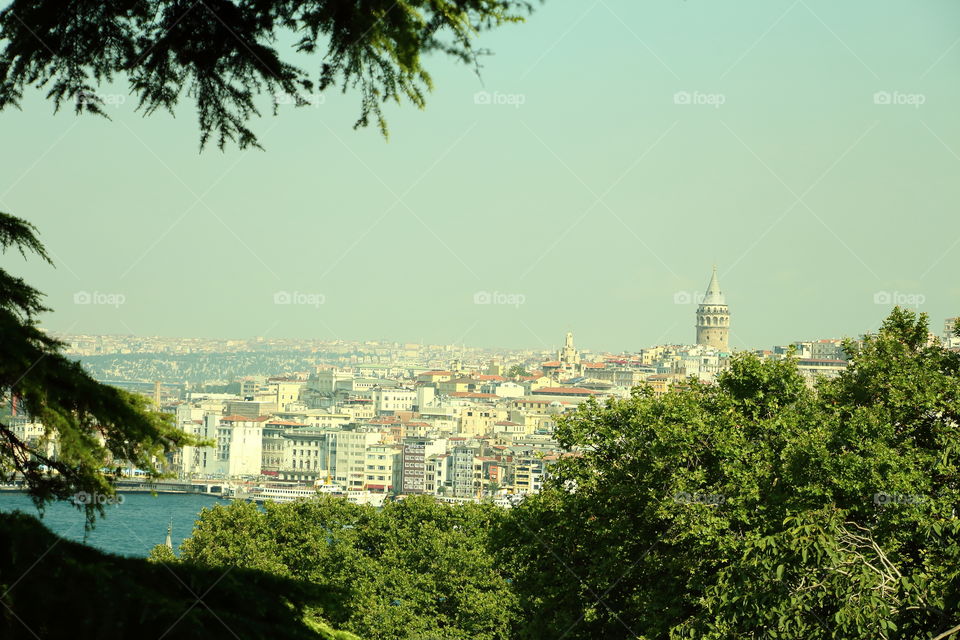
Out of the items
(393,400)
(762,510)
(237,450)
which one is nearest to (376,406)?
(393,400)

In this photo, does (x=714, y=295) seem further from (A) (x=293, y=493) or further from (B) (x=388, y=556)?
(B) (x=388, y=556)

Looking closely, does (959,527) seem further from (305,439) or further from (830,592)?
(305,439)

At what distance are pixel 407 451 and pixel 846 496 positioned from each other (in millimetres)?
68849

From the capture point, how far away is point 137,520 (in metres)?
48.0

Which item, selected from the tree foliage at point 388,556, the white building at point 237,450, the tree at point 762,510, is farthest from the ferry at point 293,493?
the tree at point 762,510

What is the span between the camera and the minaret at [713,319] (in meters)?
128

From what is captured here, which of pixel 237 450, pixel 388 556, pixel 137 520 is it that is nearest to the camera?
pixel 388 556

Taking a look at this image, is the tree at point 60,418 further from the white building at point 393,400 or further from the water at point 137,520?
the white building at point 393,400

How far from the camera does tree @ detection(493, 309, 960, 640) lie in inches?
264

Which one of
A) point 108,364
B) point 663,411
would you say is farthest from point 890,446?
point 108,364

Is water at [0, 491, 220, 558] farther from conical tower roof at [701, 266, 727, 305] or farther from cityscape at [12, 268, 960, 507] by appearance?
conical tower roof at [701, 266, 727, 305]

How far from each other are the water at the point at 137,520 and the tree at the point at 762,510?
19.9 m

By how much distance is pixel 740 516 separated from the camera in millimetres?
8062

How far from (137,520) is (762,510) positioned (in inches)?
1750
